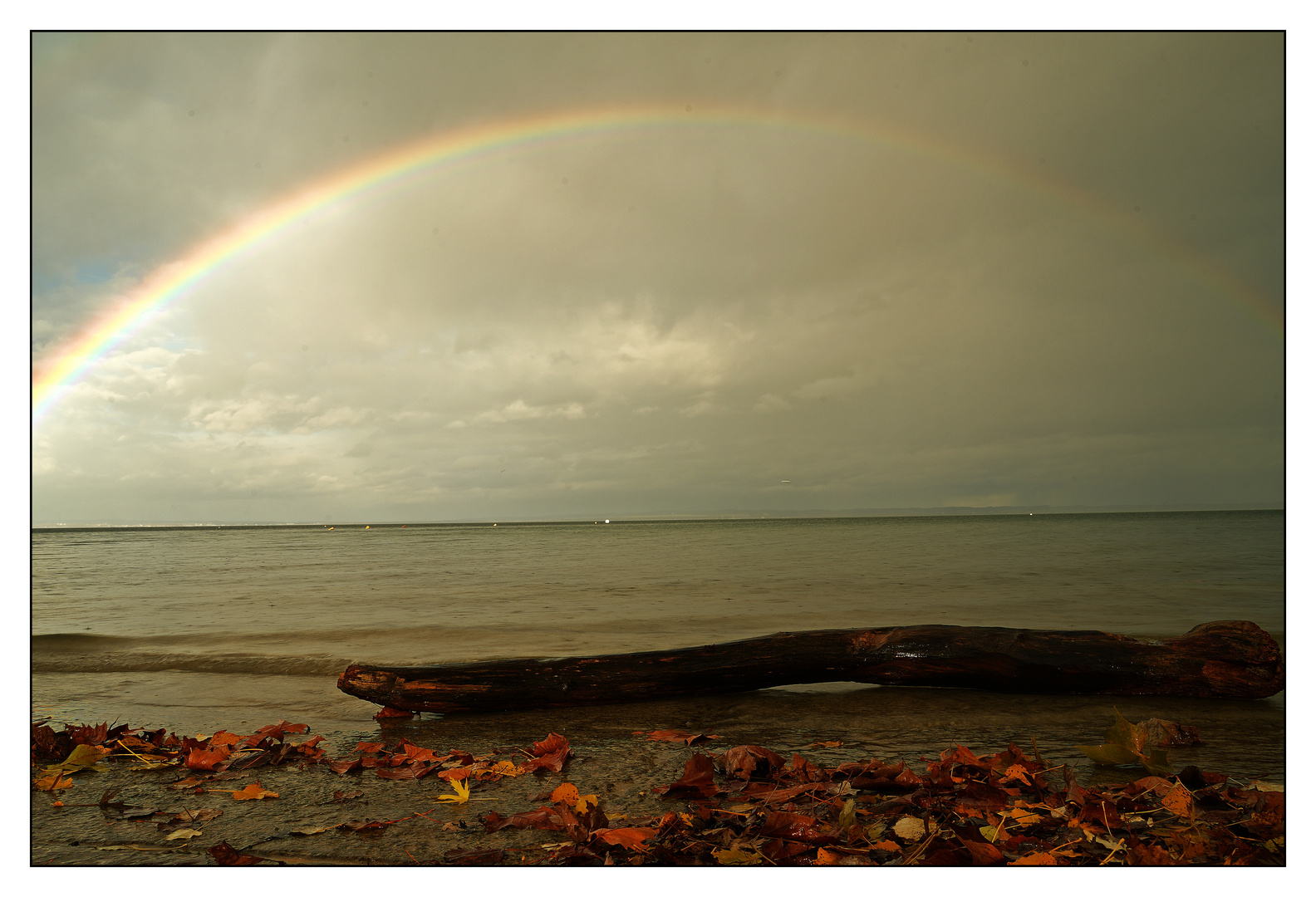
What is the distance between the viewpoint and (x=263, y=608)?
11672mm

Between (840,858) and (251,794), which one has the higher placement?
(840,858)

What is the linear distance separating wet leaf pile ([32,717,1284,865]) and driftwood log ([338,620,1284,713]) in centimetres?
101

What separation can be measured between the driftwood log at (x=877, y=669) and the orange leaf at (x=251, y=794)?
1493 millimetres

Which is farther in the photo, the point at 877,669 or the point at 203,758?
the point at 877,669

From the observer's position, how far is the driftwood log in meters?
4.88

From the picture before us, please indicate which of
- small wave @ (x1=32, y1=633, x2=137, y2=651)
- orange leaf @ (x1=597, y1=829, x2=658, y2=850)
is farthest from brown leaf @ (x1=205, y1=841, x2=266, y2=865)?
small wave @ (x1=32, y1=633, x2=137, y2=651)

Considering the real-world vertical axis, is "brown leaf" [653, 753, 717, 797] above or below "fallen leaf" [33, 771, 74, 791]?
above

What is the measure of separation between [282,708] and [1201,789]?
6025mm

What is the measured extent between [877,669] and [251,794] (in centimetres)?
425

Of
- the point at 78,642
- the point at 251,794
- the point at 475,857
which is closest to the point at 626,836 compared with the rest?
the point at 475,857

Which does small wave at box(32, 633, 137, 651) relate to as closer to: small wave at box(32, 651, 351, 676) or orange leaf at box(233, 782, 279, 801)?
small wave at box(32, 651, 351, 676)

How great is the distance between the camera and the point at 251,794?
10.7ft

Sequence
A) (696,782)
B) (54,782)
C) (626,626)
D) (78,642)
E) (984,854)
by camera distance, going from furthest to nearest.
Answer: (626,626) → (78,642) → (54,782) → (696,782) → (984,854)

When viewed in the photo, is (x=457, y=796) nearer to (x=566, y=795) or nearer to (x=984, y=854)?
(x=566, y=795)
